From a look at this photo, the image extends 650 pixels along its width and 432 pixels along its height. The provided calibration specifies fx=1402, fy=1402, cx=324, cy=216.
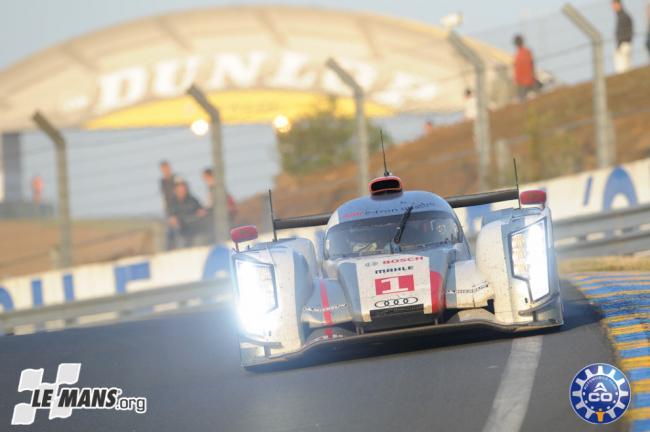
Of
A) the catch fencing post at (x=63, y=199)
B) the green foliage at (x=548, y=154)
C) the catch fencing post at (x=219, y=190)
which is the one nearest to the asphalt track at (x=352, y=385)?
the catch fencing post at (x=219, y=190)

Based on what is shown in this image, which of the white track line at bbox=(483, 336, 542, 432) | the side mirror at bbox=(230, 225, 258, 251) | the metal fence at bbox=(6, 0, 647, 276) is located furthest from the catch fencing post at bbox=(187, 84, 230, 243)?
the white track line at bbox=(483, 336, 542, 432)

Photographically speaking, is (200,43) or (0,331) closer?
(0,331)

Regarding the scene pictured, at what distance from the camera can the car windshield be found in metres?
10.3

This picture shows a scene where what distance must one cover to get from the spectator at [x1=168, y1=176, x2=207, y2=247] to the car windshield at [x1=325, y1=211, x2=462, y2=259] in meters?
9.02

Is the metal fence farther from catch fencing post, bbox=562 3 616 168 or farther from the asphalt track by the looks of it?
the asphalt track

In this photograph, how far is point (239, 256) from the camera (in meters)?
9.67

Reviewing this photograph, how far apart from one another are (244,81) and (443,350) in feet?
157

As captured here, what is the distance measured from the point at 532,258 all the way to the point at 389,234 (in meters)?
1.52

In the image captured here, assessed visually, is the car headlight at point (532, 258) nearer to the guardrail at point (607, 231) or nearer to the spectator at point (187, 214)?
the guardrail at point (607, 231)

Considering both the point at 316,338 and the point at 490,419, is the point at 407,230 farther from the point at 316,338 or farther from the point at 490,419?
the point at 490,419

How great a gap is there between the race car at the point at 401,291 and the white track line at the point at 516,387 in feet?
1.04

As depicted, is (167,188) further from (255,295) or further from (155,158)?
(255,295)

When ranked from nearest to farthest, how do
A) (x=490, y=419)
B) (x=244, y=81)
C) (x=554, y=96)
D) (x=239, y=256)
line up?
(x=490, y=419) → (x=239, y=256) → (x=554, y=96) → (x=244, y=81)

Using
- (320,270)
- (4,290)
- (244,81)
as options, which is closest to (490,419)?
(320,270)
